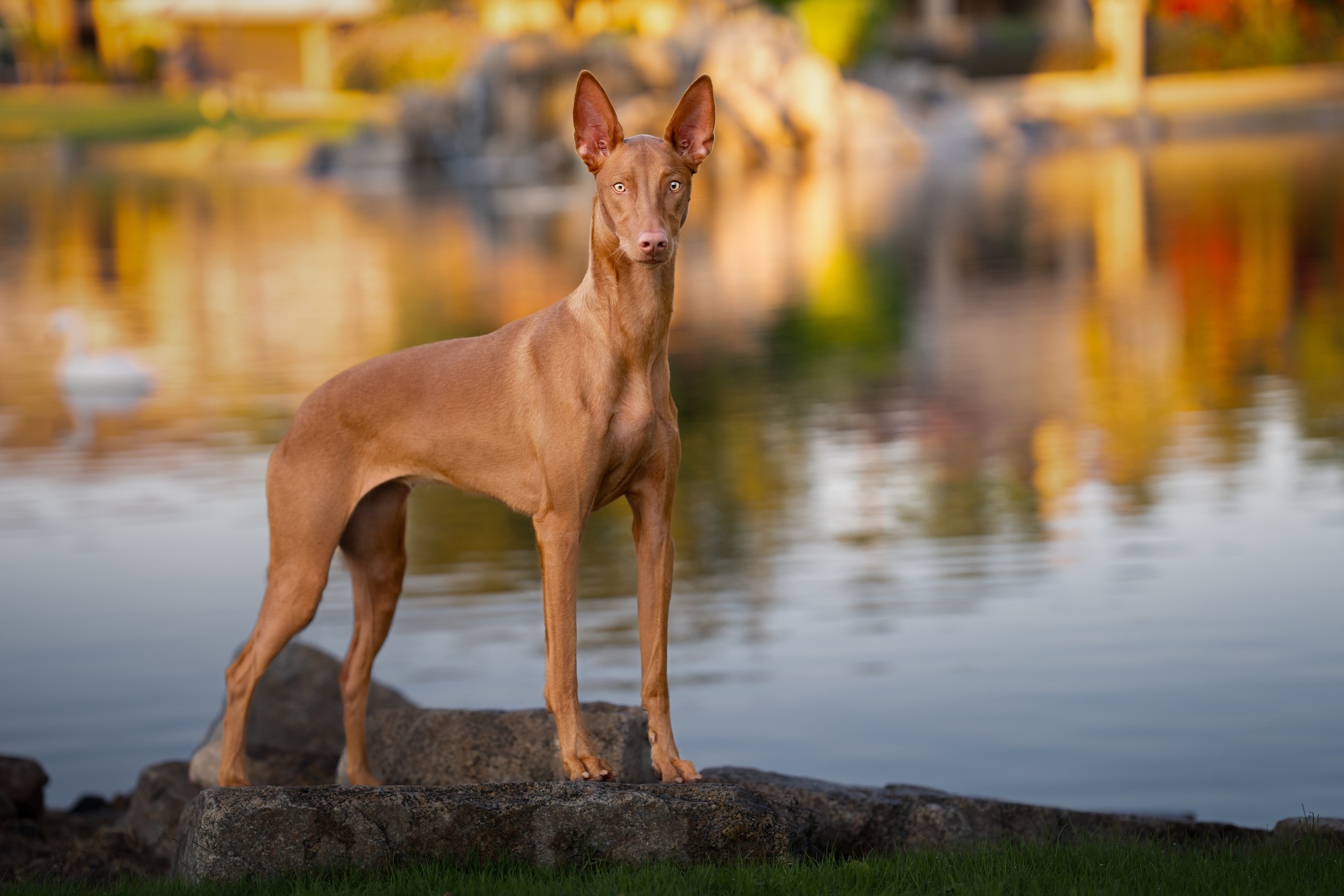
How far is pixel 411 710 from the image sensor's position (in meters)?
6.69

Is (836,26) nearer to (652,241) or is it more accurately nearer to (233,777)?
(233,777)

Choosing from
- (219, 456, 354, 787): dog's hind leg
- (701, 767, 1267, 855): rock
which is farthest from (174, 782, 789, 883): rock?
(219, 456, 354, 787): dog's hind leg

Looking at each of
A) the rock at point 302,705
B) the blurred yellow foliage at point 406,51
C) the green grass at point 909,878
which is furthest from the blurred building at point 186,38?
the green grass at point 909,878

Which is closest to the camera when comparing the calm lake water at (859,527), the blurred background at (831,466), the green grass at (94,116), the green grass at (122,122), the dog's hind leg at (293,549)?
the dog's hind leg at (293,549)

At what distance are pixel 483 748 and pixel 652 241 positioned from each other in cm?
242

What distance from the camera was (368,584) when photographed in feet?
20.5

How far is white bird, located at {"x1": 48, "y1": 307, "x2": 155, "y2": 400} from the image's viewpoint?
16656mm

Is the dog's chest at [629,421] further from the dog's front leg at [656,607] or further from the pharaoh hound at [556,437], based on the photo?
the dog's front leg at [656,607]

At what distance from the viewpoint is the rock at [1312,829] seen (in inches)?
215

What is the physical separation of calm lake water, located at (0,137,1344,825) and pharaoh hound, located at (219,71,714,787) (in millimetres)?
2093

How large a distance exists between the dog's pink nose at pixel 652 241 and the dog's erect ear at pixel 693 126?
0.36 m

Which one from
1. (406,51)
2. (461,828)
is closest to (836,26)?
(406,51)

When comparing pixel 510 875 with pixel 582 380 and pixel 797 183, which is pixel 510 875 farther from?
pixel 797 183

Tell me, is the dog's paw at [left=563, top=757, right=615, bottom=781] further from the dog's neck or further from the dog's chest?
the dog's neck
